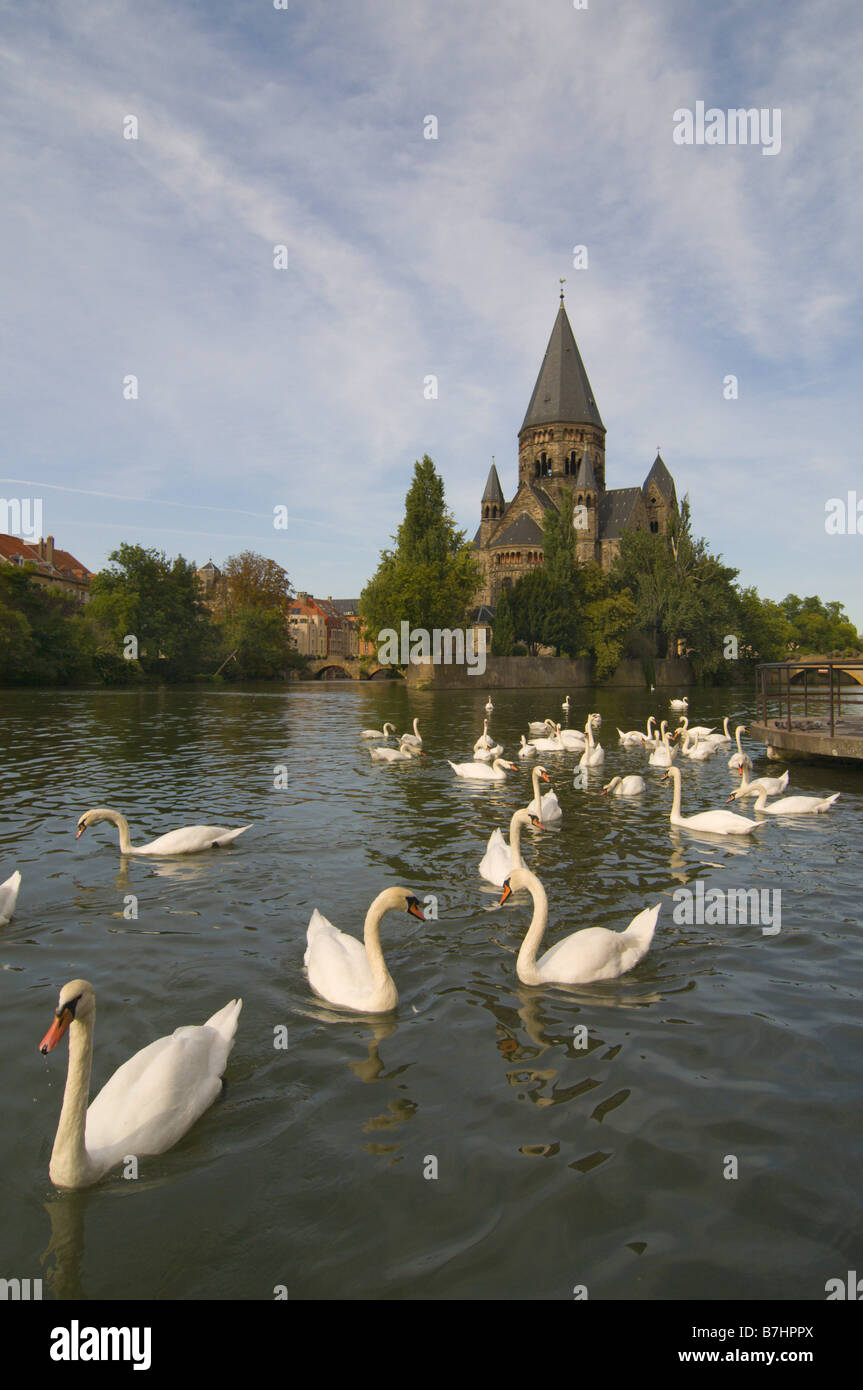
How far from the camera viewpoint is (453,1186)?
3.75m

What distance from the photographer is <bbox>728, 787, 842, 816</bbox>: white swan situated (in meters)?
12.1

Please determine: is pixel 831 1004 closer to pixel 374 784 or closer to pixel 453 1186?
pixel 453 1186

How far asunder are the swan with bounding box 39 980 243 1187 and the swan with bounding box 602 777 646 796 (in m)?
10.5

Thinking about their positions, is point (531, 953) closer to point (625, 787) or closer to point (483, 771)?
point (625, 787)

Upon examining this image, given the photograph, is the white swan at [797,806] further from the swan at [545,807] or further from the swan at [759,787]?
the swan at [545,807]

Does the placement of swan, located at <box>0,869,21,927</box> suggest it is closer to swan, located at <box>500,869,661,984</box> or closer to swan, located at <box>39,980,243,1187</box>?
swan, located at <box>39,980,243,1187</box>

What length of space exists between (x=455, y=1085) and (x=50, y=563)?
347ft

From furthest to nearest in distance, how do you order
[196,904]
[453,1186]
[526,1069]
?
[196,904] < [526,1069] < [453,1186]

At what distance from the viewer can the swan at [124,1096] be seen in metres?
3.69

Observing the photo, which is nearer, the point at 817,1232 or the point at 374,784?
the point at 817,1232

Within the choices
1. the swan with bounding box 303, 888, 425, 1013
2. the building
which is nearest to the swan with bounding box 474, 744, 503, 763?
the swan with bounding box 303, 888, 425, 1013
